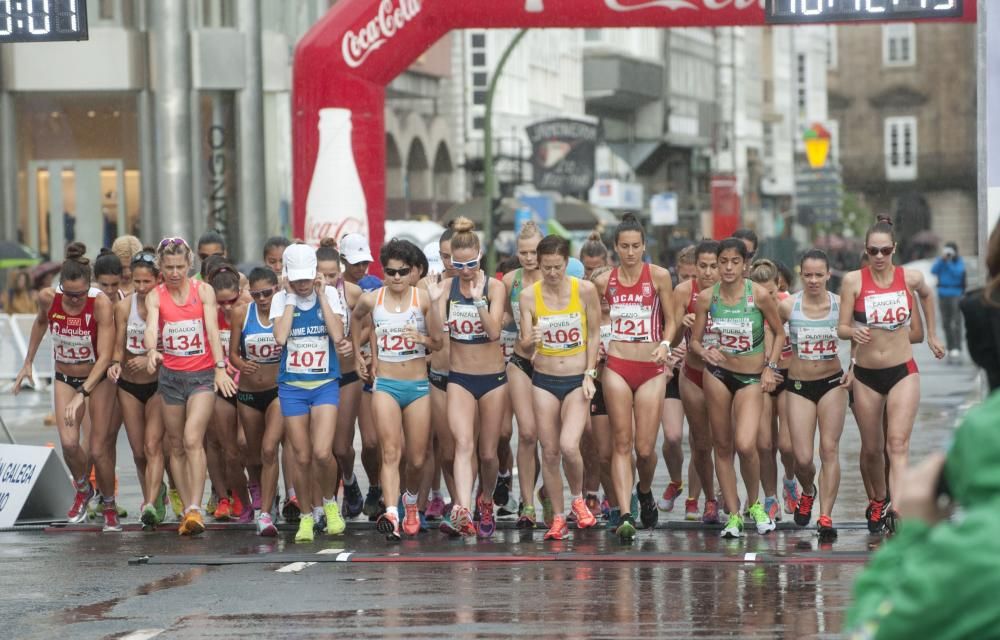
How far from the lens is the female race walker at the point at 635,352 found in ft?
38.2

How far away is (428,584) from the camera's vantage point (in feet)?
31.5

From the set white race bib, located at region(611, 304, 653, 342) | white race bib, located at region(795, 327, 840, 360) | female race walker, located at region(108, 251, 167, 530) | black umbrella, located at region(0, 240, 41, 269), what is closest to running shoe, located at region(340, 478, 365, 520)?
female race walker, located at region(108, 251, 167, 530)

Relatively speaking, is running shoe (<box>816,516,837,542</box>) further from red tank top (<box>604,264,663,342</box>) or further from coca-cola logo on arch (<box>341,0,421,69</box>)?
coca-cola logo on arch (<box>341,0,421,69</box>)

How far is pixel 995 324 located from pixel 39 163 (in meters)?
31.2

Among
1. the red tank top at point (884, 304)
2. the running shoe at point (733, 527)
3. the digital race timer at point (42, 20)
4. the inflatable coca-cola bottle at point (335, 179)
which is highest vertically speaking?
the digital race timer at point (42, 20)

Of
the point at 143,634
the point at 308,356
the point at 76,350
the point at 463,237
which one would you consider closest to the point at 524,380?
the point at 463,237

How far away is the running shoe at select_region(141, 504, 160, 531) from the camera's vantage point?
12.2 metres

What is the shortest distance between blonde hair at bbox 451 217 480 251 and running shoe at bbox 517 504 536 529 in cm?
171

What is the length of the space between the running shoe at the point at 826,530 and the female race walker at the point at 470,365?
1952mm

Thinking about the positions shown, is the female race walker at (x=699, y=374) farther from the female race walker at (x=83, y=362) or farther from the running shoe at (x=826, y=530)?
the female race walker at (x=83, y=362)

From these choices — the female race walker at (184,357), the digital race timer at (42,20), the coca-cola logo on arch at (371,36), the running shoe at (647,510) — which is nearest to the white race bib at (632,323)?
the running shoe at (647,510)

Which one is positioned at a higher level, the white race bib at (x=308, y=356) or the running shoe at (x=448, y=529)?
the white race bib at (x=308, y=356)

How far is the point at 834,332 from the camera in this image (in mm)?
11586

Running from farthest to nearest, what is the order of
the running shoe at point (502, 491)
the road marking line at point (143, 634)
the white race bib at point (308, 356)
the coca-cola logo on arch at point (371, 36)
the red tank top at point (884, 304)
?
the coca-cola logo on arch at point (371, 36) → the running shoe at point (502, 491) → the white race bib at point (308, 356) → the red tank top at point (884, 304) → the road marking line at point (143, 634)
